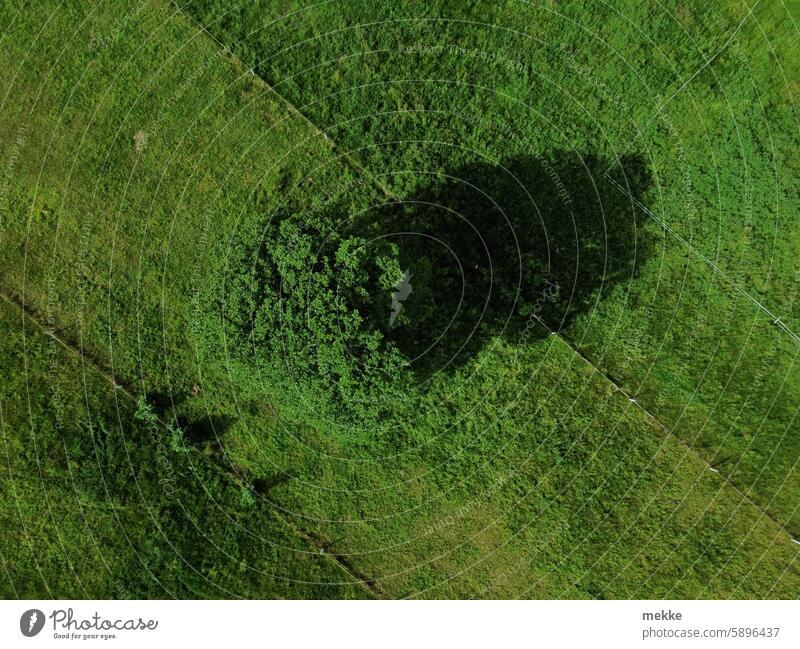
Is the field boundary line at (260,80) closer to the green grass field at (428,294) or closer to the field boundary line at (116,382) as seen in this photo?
the green grass field at (428,294)

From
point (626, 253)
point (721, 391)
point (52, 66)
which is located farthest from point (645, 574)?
point (52, 66)

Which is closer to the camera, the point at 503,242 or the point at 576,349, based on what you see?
the point at 503,242

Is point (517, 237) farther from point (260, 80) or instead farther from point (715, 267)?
point (260, 80)

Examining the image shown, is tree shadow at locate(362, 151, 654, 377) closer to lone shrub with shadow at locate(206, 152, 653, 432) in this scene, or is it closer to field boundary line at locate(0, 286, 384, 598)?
lone shrub with shadow at locate(206, 152, 653, 432)

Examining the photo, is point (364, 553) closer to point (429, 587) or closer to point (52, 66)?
point (429, 587)

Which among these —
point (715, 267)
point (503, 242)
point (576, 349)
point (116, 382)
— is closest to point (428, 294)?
point (503, 242)
